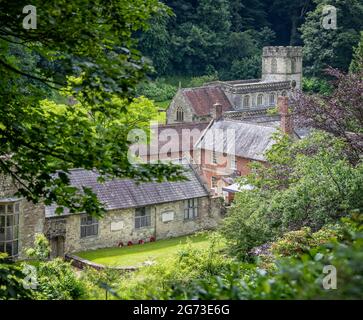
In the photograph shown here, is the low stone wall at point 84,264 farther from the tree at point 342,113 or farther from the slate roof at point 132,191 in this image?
the tree at point 342,113

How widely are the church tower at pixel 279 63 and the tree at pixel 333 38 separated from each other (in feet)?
14.3

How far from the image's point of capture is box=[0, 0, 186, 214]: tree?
11227mm

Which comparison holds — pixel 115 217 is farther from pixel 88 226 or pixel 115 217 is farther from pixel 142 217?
pixel 142 217

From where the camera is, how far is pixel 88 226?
116 ft

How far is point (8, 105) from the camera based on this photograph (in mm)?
12648

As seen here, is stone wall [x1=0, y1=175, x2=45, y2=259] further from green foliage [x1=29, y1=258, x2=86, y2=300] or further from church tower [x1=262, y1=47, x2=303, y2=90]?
church tower [x1=262, y1=47, x2=303, y2=90]

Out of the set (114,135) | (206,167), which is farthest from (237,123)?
(114,135)

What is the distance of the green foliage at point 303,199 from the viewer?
24.7 metres

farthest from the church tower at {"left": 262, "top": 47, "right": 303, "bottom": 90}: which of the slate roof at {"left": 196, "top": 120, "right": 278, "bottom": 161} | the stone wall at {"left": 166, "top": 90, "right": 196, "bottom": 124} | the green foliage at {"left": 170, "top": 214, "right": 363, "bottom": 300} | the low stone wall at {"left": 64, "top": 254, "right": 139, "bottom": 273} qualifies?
the green foliage at {"left": 170, "top": 214, "right": 363, "bottom": 300}

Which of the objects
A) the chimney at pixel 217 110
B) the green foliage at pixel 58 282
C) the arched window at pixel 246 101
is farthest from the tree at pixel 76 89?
the arched window at pixel 246 101

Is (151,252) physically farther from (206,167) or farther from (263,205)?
(206,167)

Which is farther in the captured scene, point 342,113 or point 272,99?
point 272,99

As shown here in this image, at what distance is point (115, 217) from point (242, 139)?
14.7 metres

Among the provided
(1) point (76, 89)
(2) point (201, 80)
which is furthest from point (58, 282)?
(2) point (201, 80)
